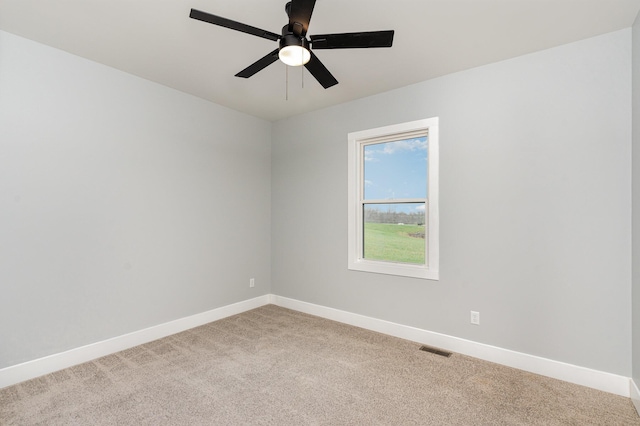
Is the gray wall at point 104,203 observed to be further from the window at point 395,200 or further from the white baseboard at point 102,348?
the window at point 395,200

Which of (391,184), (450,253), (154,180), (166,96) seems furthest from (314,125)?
(450,253)

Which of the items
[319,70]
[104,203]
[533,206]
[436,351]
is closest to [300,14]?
[319,70]

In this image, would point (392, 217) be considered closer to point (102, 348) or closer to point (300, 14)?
point (300, 14)

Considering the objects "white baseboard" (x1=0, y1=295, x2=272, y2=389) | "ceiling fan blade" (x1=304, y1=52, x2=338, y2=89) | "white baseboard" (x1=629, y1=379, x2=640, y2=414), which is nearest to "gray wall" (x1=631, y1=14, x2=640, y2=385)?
"white baseboard" (x1=629, y1=379, x2=640, y2=414)

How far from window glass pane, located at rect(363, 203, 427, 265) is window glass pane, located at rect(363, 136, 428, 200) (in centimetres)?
15

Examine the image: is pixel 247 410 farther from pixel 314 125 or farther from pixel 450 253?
pixel 314 125

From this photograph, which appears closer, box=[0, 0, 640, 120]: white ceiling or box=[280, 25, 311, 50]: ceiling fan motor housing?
box=[280, 25, 311, 50]: ceiling fan motor housing

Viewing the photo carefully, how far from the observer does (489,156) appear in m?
2.91

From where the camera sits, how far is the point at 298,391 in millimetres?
2365

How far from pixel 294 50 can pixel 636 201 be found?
102 inches

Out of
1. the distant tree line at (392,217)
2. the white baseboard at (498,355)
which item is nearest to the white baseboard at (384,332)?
the white baseboard at (498,355)

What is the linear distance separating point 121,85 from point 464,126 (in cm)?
340

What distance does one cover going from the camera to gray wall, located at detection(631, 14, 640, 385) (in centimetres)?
217

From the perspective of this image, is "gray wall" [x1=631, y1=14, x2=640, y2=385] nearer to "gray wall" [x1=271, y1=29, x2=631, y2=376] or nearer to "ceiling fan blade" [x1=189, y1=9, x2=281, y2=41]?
"gray wall" [x1=271, y1=29, x2=631, y2=376]
